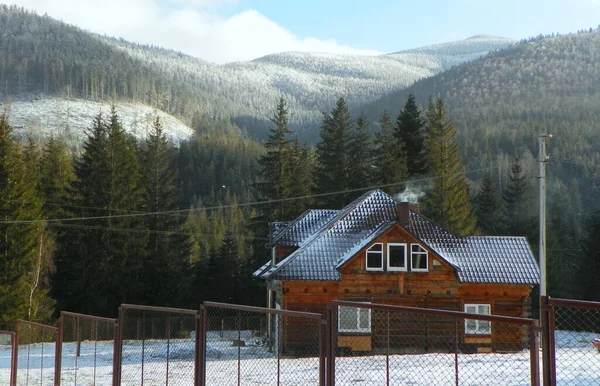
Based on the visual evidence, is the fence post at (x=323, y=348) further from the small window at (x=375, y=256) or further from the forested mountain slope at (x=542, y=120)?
the forested mountain slope at (x=542, y=120)

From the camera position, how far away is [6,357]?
27.8 m

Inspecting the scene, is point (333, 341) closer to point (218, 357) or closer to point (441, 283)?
point (218, 357)

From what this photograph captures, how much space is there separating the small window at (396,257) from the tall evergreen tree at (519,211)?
2750 cm

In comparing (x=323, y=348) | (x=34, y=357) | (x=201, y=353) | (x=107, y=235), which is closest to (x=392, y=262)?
(x=34, y=357)

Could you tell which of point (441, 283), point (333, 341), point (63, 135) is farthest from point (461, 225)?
point (63, 135)

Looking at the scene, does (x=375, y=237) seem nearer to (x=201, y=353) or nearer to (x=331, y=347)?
(x=201, y=353)

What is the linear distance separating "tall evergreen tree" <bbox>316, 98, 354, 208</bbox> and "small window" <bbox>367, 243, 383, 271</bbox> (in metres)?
22.8

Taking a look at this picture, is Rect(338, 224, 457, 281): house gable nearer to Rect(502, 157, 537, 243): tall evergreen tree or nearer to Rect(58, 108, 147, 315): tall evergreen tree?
Rect(58, 108, 147, 315): tall evergreen tree

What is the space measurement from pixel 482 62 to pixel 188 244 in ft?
449

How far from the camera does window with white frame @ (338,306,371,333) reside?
102ft

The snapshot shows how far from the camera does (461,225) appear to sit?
52750mm

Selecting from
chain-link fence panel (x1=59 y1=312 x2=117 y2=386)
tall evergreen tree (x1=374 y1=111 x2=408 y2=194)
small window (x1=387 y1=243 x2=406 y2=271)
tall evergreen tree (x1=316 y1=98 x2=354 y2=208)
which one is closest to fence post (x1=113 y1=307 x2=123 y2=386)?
chain-link fence panel (x1=59 y1=312 x2=117 y2=386)

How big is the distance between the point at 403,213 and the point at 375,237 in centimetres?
274

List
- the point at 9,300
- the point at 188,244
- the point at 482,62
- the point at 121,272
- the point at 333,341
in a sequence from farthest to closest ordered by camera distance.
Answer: the point at 482,62 → the point at 188,244 → the point at 121,272 → the point at 9,300 → the point at 333,341
